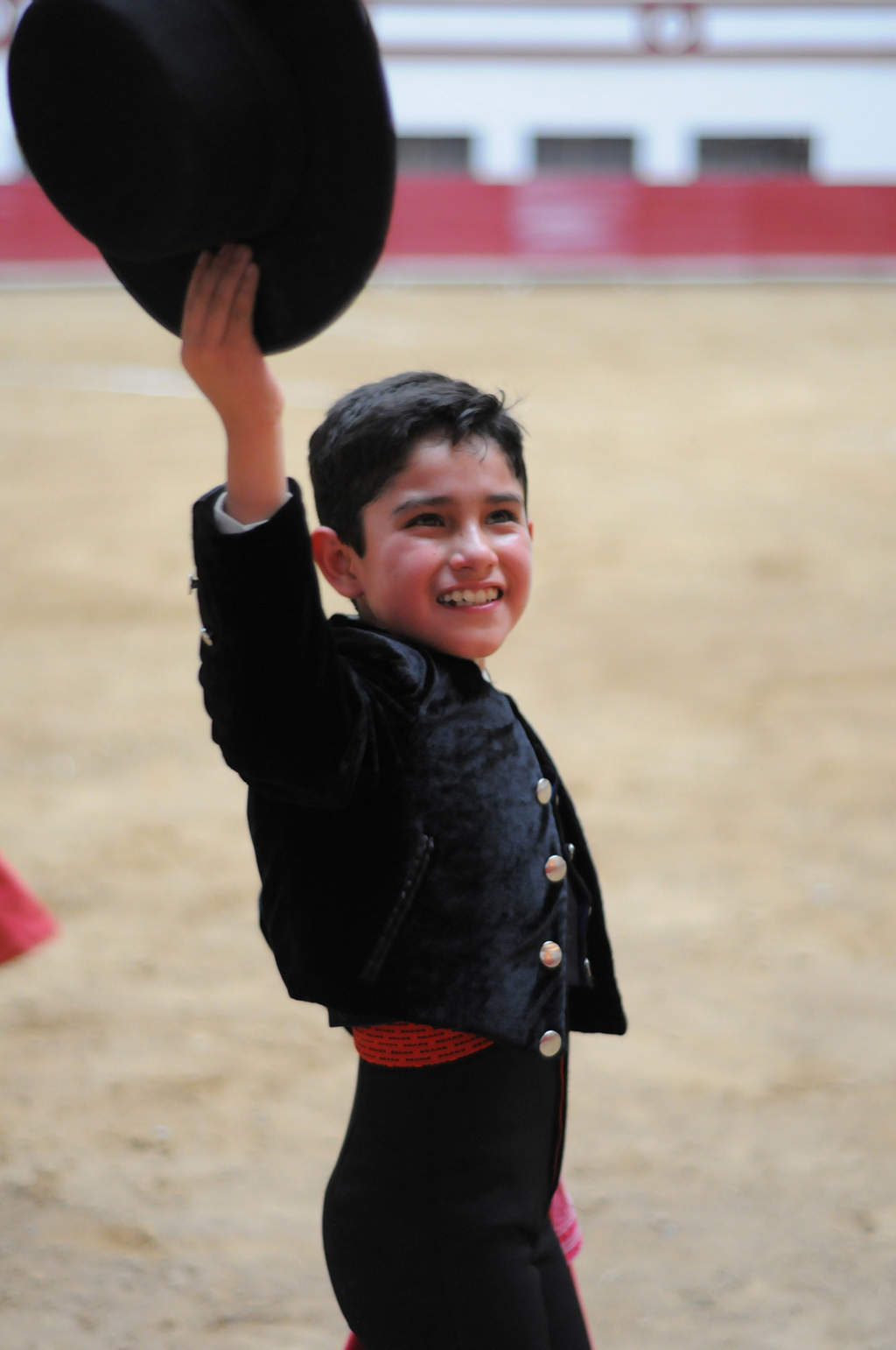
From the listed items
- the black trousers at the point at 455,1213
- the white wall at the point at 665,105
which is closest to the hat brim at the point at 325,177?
the black trousers at the point at 455,1213

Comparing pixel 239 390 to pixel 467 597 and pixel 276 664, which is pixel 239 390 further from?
pixel 467 597

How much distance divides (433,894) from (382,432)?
16.5 inches

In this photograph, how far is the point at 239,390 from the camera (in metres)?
1.29

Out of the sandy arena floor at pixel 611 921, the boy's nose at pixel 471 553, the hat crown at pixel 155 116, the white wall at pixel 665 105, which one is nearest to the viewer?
the hat crown at pixel 155 116

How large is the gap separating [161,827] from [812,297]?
542 inches

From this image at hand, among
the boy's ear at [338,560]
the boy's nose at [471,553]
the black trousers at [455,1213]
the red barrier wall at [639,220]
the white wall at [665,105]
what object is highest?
the white wall at [665,105]

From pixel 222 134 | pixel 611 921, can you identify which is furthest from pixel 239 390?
pixel 611 921

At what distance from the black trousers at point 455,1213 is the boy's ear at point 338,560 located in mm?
456

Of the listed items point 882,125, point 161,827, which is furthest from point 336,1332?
point 882,125

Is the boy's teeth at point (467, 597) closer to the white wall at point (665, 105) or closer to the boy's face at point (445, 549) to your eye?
the boy's face at point (445, 549)

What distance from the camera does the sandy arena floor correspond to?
2.57 m

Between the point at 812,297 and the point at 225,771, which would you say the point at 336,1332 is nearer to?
the point at 225,771

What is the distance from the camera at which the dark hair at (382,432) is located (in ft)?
4.96

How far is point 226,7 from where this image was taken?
1.29 meters
